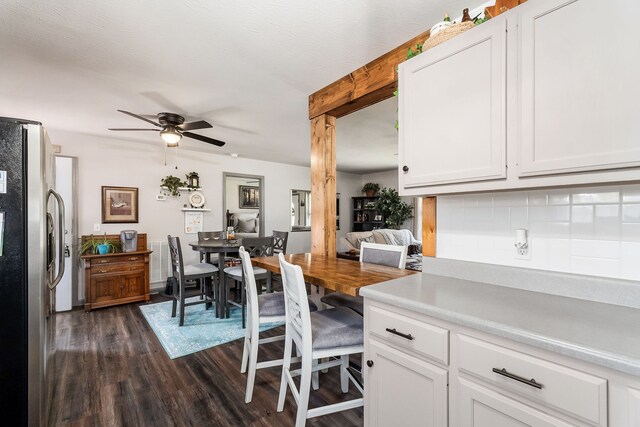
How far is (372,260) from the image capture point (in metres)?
2.24

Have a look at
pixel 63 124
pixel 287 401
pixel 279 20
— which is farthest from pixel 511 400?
pixel 63 124

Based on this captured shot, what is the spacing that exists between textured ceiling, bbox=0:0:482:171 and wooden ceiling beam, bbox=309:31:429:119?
0.19 ft

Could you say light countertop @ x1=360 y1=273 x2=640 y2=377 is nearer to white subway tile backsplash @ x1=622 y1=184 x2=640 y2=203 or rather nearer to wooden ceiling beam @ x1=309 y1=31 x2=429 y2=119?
white subway tile backsplash @ x1=622 y1=184 x2=640 y2=203

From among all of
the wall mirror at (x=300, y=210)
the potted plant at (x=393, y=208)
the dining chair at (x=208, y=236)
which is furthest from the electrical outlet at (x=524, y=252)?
the potted plant at (x=393, y=208)

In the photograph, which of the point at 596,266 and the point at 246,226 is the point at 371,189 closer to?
the point at 246,226

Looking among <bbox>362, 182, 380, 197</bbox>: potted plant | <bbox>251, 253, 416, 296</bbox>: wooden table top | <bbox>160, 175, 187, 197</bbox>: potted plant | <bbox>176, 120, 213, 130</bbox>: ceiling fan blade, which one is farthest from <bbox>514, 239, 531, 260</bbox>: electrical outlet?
<bbox>362, 182, 380, 197</bbox>: potted plant

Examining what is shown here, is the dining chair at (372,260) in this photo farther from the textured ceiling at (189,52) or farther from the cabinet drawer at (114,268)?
the cabinet drawer at (114,268)

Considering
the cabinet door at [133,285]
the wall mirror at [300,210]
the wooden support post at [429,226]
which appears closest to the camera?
the wooden support post at [429,226]

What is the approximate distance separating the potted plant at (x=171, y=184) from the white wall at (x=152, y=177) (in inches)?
3.6

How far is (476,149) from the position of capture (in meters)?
1.30

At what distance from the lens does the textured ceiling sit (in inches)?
63.8

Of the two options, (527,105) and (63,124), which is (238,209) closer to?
(63,124)

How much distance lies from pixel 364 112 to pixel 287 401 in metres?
2.86

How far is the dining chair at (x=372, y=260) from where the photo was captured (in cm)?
199
